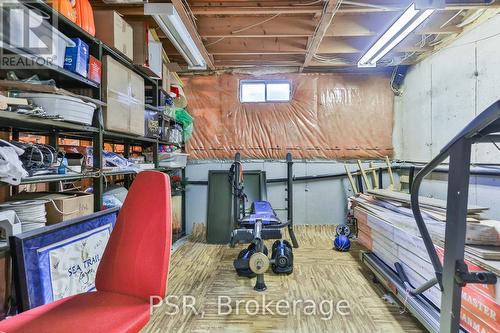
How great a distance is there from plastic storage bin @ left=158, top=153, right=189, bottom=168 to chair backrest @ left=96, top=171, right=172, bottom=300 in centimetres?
257

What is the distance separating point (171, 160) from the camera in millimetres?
3955

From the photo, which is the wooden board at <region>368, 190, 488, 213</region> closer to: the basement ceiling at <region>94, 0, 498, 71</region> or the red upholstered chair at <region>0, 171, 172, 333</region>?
the basement ceiling at <region>94, 0, 498, 71</region>

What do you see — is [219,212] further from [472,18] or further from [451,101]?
[472,18]

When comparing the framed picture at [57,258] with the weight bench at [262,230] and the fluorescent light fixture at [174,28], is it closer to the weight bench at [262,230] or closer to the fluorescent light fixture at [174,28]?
the weight bench at [262,230]

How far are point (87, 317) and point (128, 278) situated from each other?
19cm

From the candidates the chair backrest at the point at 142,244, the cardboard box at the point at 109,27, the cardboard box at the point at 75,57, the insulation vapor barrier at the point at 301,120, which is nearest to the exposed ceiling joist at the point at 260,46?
the insulation vapor barrier at the point at 301,120

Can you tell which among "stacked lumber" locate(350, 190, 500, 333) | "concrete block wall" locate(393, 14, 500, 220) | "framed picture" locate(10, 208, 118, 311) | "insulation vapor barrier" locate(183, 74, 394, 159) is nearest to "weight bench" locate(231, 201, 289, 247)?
"stacked lumber" locate(350, 190, 500, 333)

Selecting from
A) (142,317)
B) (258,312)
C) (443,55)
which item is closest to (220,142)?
(258,312)

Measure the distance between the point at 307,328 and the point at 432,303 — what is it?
91cm

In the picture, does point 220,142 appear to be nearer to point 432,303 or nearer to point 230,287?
point 230,287

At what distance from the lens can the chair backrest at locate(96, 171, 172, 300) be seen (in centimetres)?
112

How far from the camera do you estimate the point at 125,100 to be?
2.62 metres

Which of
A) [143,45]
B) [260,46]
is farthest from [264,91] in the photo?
[143,45]

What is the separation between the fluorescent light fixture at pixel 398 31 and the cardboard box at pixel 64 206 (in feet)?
9.99
